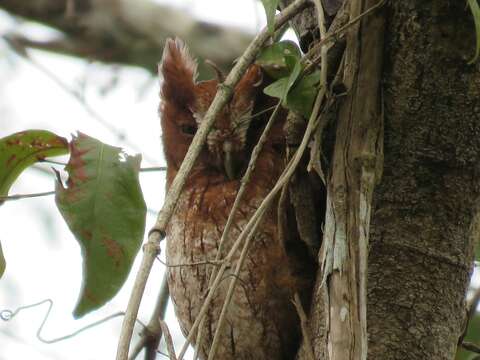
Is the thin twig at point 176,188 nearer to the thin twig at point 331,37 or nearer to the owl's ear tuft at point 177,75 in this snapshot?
the thin twig at point 331,37

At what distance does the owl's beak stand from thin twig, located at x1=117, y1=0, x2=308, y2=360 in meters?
0.67

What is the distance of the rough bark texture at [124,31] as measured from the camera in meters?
4.98

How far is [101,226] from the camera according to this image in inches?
72.0

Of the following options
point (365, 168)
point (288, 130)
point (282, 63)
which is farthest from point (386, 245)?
point (282, 63)

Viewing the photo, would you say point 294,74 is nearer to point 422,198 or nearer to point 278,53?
point 278,53

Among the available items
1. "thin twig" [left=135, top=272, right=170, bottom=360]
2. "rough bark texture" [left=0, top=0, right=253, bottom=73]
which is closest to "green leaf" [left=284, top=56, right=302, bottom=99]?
"thin twig" [left=135, top=272, right=170, bottom=360]

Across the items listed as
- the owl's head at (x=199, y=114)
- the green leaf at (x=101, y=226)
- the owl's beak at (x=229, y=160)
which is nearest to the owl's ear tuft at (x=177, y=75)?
the owl's head at (x=199, y=114)

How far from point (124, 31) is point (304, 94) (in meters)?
3.47

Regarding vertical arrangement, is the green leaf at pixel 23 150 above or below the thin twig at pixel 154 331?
above

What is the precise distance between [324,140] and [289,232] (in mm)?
374

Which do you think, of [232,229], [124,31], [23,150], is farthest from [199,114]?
[124,31]

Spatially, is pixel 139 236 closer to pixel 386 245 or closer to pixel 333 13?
pixel 386 245

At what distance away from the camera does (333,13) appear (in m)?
1.90

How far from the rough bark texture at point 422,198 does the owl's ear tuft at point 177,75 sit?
1.07 meters
